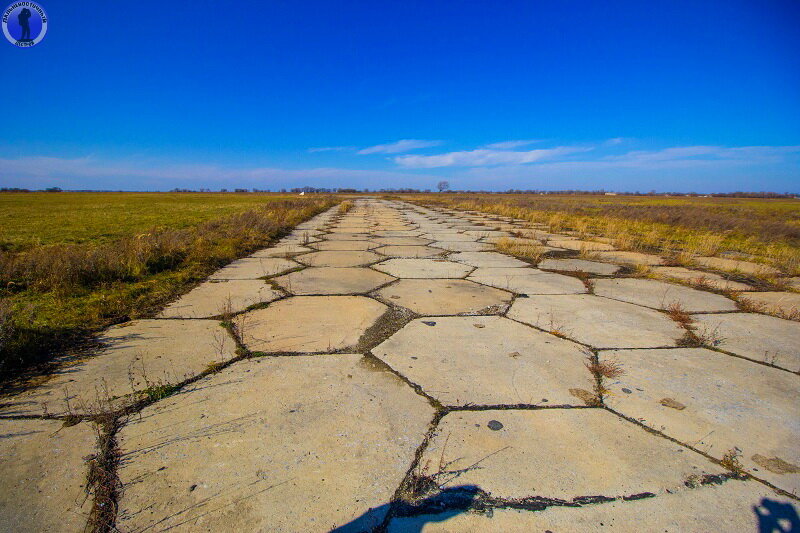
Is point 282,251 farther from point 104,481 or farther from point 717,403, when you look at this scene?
point 717,403

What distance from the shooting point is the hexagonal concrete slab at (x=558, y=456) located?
89 cm

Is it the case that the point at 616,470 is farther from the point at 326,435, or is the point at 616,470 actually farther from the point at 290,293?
the point at 290,293

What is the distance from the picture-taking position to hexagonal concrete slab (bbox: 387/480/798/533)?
779 millimetres

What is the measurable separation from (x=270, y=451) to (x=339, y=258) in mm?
3013

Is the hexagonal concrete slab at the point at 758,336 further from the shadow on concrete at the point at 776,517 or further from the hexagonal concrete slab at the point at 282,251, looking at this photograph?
the hexagonal concrete slab at the point at 282,251

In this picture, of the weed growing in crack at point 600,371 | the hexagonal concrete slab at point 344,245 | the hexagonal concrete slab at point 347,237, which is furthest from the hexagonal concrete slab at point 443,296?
the hexagonal concrete slab at point 347,237

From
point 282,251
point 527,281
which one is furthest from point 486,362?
point 282,251

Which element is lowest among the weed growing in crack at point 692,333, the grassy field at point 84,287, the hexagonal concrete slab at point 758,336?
the hexagonal concrete slab at point 758,336

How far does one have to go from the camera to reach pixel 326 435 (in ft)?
3.47

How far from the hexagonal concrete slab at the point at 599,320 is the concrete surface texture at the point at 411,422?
0.02m

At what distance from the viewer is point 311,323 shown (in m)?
1.96

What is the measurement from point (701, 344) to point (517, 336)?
2.94ft

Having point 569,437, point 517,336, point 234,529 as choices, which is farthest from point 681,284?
point 234,529

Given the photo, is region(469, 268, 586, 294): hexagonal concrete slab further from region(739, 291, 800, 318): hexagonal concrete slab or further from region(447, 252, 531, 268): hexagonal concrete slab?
region(739, 291, 800, 318): hexagonal concrete slab
